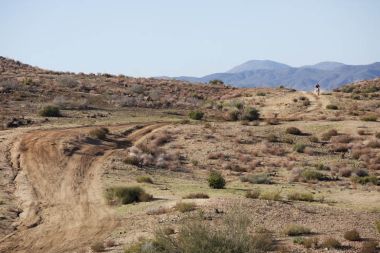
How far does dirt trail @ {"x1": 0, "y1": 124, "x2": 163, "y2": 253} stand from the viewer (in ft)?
71.8

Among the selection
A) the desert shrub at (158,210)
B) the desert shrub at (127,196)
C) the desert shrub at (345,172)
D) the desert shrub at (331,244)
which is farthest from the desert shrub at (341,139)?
the desert shrub at (331,244)

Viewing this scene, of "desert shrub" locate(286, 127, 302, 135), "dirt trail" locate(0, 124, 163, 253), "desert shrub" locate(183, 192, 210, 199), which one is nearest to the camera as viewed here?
"dirt trail" locate(0, 124, 163, 253)

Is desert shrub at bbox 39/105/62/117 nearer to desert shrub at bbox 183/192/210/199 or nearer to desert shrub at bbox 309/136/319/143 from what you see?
desert shrub at bbox 309/136/319/143

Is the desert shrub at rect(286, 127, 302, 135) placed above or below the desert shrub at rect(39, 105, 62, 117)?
below

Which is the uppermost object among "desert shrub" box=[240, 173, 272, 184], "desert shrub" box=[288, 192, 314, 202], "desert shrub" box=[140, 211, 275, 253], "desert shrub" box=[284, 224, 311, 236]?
"desert shrub" box=[140, 211, 275, 253]

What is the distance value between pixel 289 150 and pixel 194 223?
29763 millimetres

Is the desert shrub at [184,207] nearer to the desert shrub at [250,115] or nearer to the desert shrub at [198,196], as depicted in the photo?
the desert shrub at [198,196]

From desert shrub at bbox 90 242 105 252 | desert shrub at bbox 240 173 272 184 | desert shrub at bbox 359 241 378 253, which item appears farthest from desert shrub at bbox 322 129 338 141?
desert shrub at bbox 90 242 105 252

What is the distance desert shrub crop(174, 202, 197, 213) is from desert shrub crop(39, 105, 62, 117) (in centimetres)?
3180

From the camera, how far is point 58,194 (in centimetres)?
2867

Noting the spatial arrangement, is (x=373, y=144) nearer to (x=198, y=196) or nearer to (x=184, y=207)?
(x=198, y=196)

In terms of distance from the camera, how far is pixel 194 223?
16.7m

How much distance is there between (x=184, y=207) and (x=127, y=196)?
443 centimetres

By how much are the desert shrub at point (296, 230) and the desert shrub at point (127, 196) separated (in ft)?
26.9
